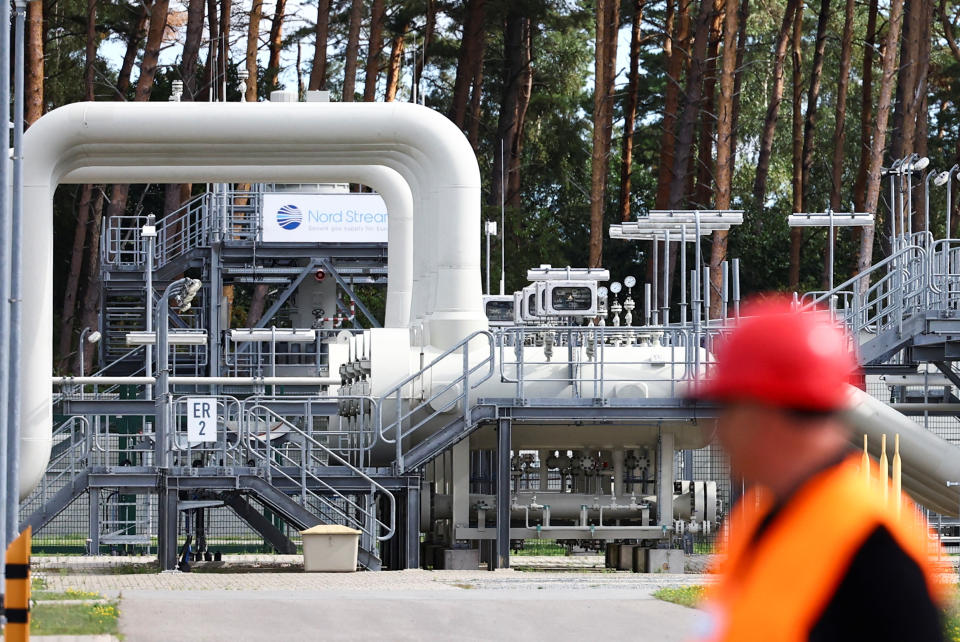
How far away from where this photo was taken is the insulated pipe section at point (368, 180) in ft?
88.8

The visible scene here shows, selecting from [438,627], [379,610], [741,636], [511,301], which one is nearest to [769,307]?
[741,636]

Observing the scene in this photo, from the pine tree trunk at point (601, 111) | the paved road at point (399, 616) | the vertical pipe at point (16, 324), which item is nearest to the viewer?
the paved road at point (399, 616)

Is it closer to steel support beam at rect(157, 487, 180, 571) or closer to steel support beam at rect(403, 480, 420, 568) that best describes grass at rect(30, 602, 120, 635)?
steel support beam at rect(157, 487, 180, 571)

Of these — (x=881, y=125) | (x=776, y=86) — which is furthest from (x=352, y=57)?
(x=776, y=86)

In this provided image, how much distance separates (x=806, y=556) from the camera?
A: 11.5ft

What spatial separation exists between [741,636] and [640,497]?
70.9 feet

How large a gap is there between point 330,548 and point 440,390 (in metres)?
2.78

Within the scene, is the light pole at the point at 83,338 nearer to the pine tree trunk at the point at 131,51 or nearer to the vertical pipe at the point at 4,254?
the pine tree trunk at the point at 131,51

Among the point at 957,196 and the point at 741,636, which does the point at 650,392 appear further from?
the point at 957,196

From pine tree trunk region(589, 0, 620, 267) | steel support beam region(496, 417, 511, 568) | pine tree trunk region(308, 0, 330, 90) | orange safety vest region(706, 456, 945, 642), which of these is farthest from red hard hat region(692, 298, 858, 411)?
pine tree trunk region(308, 0, 330, 90)

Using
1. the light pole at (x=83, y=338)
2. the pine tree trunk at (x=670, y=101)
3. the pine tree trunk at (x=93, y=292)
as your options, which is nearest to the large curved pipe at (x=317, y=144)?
the light pole at (x=83, y=338)

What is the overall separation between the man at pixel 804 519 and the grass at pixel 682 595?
1314 cm

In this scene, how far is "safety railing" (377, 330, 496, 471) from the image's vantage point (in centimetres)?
2367

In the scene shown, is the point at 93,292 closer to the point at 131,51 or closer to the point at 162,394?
the point at 131,51
